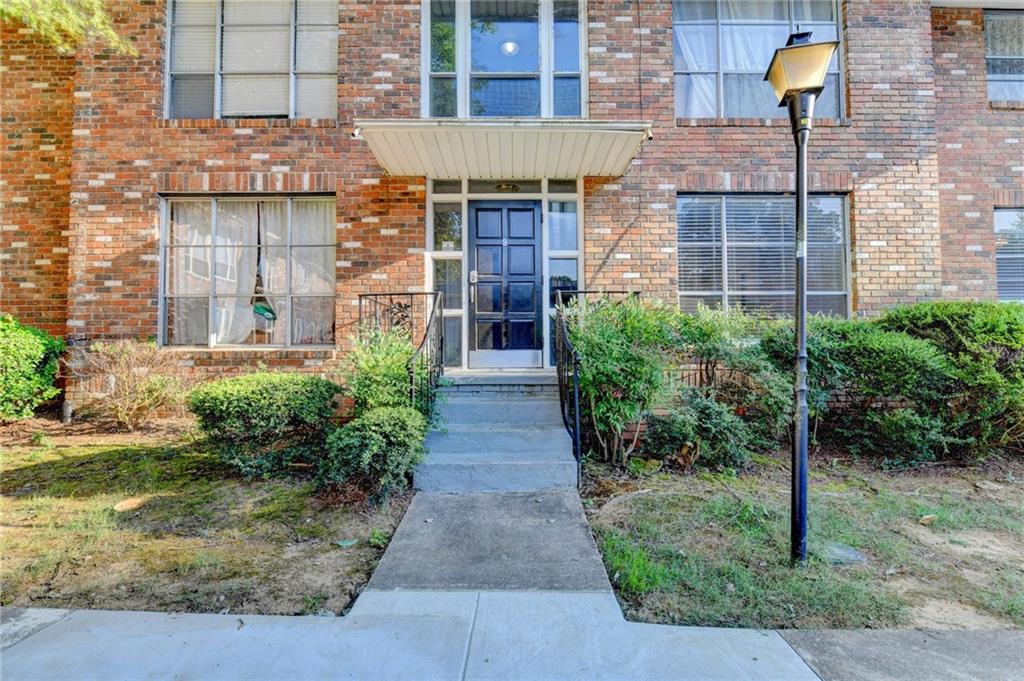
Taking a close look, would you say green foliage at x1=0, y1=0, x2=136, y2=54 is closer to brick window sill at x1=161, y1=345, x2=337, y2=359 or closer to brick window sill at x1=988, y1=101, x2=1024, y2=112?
brick window sill at x1=161, y1=345, x2=337, y2=359

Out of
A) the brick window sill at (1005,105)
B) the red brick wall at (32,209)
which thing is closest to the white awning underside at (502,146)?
the red brick wall at (32,209)

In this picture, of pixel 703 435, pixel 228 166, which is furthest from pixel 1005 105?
pixel 228 166

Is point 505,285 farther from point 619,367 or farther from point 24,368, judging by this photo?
point 24,368

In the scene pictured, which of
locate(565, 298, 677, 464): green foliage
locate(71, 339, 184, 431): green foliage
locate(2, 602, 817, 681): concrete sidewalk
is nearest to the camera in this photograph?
locate(2, 602, 817, 681): concrete sidewalk

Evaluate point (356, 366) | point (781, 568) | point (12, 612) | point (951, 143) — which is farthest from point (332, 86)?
point (951, 143)

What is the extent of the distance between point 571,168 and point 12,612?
6.28 m

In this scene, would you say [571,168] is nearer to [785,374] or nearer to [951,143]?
[785,374]

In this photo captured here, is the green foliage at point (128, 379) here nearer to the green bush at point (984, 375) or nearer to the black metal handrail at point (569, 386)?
the black metal handrail at point (569, 386)

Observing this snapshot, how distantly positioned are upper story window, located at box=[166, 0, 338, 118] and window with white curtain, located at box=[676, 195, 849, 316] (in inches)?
206

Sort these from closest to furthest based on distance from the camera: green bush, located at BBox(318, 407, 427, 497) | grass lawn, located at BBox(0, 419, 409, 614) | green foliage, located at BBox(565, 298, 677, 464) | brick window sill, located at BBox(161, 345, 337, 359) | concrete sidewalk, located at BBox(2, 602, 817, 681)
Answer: concrete sidewalk, located at BBox(2, 602, 817, 681)
grass lawn, located at BBox(0, 419, 409, 614)
green bush, located at BBox(318, 407, 427, 497)
green foliage, located at BBox(565, 298, 677, 464)
brick window sill, located at BBox(161, 345, 337, 359)

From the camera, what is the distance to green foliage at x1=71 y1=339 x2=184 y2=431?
6.04 meters

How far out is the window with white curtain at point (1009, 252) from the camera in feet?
23.5

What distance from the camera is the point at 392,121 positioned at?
534 cm

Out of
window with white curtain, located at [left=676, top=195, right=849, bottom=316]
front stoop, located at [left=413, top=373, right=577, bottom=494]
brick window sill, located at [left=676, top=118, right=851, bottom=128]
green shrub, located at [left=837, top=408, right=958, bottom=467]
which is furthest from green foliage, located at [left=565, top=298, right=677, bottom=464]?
brick window sill, located at [left=676, top=118, right=851, bottom=128]
